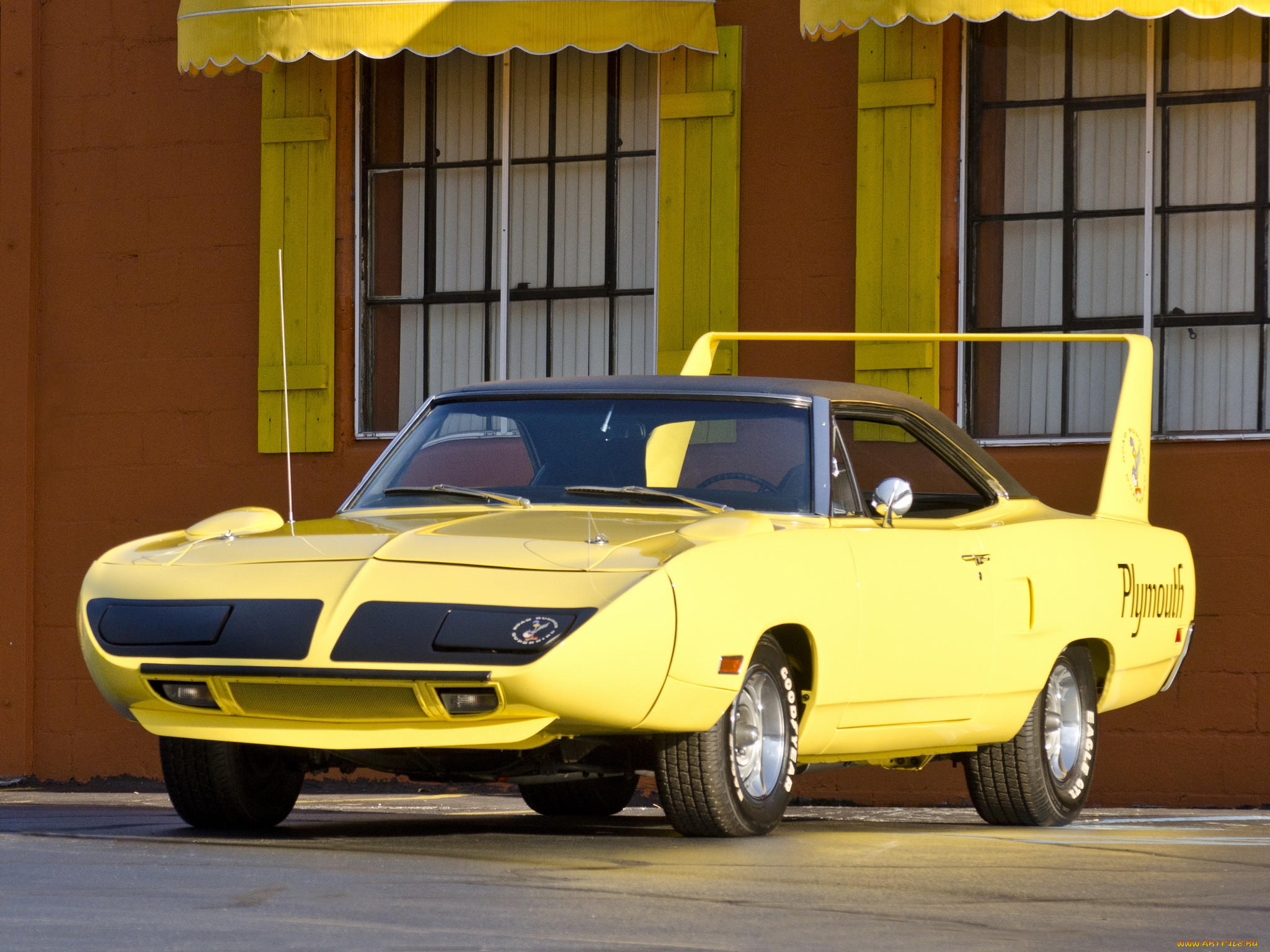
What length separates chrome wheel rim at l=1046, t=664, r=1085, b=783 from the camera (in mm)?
7852

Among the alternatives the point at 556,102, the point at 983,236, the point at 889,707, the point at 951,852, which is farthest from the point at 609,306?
the point at 951,852

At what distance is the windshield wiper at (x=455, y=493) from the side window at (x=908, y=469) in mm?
1105

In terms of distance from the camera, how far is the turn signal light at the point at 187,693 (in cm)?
606

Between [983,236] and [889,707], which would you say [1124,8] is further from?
[889,707]

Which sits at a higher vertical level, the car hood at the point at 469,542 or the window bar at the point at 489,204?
the window bar at the point at 489,204

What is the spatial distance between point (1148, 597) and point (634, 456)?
95.1 inches

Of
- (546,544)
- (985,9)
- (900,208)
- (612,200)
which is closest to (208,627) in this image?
(546,544)

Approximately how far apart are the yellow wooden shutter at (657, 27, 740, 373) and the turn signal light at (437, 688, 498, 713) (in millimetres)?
5618

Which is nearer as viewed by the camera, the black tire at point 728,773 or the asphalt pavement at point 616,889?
the asphalt pavement at point 616,889

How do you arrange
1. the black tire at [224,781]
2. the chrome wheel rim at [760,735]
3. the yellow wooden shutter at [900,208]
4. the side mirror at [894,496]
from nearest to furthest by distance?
the chrome wheel rim at [760,735] → the black tire at [224,781] → the side mirror at [894,496] → the yellow wooden shutter at [900,208]

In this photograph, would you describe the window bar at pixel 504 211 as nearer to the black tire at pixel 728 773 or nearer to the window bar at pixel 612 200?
the window bar at pixel 612 200

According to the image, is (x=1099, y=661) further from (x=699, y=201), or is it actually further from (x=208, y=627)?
(x=699, y=201)

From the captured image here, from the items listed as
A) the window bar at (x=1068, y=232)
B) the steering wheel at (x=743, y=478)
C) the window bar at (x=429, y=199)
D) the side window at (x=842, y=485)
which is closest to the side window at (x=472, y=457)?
the steering wheel at (x=743, y=478)

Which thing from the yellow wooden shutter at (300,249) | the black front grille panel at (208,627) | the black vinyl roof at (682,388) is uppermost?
the yellow wooden shutter at (300,249)
